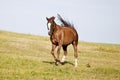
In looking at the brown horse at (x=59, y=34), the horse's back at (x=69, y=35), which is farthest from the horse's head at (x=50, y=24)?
the horse's back at (x=69, y=35)

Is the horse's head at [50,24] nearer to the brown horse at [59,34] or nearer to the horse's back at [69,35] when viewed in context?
the brown horse at [59,34]

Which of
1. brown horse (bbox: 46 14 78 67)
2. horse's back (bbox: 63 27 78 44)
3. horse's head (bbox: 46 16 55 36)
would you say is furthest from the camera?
horse's back (bbox: 63 27 78 44)

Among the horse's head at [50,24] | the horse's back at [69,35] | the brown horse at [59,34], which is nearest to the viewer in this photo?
the horse's head at [50,24]

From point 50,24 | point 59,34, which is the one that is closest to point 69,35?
point 59,34

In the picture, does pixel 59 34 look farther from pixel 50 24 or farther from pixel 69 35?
pixel 50 24

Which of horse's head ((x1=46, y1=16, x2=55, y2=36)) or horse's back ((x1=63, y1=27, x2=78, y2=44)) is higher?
horse's head ((x1=46, y1=16, x2=55, y2=36))

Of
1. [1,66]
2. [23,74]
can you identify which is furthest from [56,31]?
[23,74]

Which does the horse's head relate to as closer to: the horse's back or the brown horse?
the brown horse

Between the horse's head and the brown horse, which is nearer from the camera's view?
the horse's head

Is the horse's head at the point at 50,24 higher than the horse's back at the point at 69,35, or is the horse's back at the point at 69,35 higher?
the horse's head at the point at 50,24

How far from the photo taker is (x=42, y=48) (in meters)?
38.7

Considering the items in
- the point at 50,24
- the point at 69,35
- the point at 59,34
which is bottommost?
the point at 69,35

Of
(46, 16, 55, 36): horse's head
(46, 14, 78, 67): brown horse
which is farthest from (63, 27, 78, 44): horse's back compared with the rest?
(46, 16, 55, 36): horse's head

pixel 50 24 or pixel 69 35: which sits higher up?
pixel 50 24
